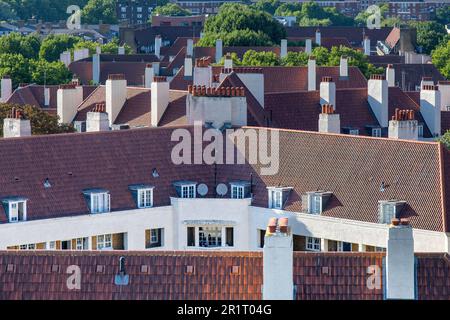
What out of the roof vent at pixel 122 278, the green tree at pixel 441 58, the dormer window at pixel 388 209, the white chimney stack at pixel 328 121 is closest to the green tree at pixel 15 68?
the green tree at pixel 441 58

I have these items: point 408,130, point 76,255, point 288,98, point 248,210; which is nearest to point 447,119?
point 288,98

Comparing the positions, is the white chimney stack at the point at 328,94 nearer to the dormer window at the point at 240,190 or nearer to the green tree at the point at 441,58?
the dormer window at the point at 240,190

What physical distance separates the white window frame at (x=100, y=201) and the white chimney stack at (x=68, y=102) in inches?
1119

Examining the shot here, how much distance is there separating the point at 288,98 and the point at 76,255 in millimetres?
45174

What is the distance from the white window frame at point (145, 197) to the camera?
221ft

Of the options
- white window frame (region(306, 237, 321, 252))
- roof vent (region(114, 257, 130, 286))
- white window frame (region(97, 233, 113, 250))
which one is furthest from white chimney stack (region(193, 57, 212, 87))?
roof vent (region(114, 257, 130, 286))

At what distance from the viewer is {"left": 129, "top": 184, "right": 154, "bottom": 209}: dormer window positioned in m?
67.4

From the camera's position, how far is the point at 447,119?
321 feet

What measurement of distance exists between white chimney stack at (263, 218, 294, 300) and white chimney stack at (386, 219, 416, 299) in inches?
88.2

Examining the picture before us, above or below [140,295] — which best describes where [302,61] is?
above

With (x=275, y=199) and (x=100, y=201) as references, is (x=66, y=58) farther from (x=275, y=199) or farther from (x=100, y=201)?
(x=100, y=201)
